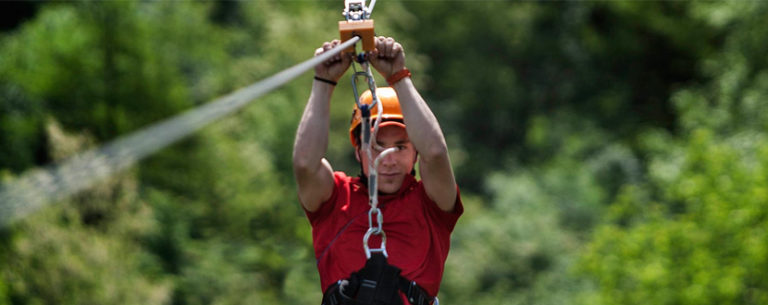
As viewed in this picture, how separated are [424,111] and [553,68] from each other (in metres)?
38.0

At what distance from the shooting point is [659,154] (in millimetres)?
28031

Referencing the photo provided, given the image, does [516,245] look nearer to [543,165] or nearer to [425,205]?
[543,165]

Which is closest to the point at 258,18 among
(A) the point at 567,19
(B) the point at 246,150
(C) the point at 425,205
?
(B) the point at 246,150

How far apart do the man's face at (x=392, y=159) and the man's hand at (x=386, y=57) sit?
356 millimetres

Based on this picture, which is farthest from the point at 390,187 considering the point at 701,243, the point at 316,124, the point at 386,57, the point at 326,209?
the point at 701,243

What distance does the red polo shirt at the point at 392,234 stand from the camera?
3779mm

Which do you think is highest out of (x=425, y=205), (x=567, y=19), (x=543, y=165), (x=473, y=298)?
(x=567, y=19)

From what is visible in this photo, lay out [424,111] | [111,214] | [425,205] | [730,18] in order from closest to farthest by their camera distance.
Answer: [424,111]
[425,205]
[111,214]
[730,18]

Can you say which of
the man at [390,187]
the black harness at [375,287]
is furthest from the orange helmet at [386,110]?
the black harness at [375,287]

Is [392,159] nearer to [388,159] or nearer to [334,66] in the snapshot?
[388,159]

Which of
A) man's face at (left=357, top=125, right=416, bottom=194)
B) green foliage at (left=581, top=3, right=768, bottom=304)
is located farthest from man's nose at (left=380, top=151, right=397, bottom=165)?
green foliage at (left=581, top=3, right=768, bottom=304)

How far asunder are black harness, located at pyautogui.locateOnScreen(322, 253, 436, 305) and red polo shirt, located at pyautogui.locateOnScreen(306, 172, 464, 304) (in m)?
0.07

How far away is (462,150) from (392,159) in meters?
34.8

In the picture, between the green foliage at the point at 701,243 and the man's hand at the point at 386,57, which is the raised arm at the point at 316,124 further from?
the green foliage at the point at 701,243
